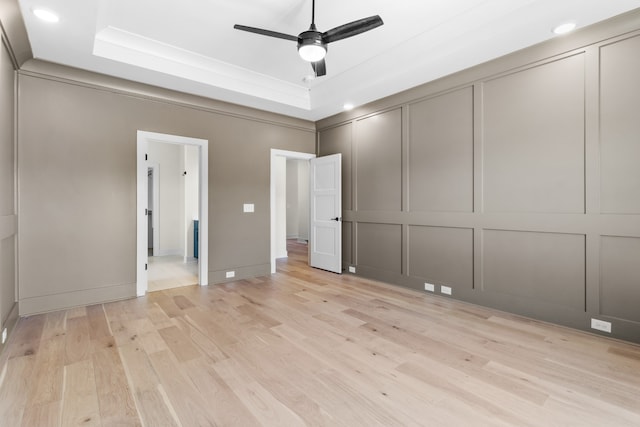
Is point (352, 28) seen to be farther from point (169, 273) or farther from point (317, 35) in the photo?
point (169, 273)

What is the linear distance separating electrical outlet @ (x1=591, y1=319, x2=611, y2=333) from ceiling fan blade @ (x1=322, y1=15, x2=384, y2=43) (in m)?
3.33

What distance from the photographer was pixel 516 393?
1.94 metres

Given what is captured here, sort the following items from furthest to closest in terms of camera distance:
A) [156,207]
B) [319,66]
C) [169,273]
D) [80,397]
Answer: [156,207]
[169,273]
[319,66]
[80,397]

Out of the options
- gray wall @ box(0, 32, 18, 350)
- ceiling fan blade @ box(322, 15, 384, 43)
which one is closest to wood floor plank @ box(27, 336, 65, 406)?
gray wall @ box(0, 32, 18, 350)

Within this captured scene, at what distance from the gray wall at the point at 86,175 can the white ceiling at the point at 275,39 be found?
28 cm

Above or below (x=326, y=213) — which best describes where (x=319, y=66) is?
above

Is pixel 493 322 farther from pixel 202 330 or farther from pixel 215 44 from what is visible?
Answer: pixel 215 44

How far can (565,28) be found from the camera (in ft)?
9.09

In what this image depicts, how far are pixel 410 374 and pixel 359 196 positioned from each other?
3.29 m

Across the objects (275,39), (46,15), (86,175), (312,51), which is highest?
(275,39)

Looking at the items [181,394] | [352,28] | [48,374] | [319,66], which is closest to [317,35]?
[352,28]

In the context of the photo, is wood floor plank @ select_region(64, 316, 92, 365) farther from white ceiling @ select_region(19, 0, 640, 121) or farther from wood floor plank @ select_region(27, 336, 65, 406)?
white ceiling @ select_region(19, 0, 640, 121)

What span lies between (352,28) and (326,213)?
3.44 metres

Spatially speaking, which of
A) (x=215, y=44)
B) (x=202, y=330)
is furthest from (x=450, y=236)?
(x=215, y=44)
